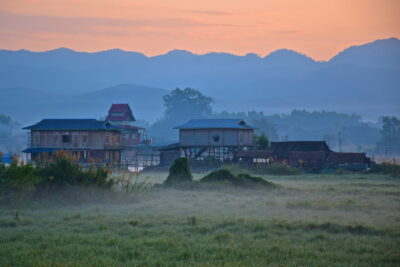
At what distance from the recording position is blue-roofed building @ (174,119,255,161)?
250 ft

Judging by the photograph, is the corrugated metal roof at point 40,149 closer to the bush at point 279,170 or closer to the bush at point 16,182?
the bush at point 279,170

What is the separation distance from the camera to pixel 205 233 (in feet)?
63.3

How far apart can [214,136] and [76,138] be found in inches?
653

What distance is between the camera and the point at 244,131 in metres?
77.2

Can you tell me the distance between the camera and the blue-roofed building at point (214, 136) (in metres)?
76.1

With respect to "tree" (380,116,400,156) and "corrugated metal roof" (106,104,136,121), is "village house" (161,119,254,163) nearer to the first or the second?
"corrugated metal roof" (106,104,136,121)

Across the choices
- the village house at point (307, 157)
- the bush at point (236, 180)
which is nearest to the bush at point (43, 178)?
the bush at point (236, 180)

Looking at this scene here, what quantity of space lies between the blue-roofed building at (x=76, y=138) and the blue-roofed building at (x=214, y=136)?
8.81 metres

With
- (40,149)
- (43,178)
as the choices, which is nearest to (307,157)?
(40,149)

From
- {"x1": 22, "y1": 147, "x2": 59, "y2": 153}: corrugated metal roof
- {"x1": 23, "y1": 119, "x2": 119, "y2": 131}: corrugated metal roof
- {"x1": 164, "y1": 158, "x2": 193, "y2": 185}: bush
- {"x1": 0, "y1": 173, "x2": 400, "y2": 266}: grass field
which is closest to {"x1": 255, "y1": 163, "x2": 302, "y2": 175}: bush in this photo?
{"x1": 164, "y1": 158, "x2": 193, "y2": 185}: bush

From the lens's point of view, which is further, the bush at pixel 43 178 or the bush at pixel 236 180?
the bush at pixel 236 180

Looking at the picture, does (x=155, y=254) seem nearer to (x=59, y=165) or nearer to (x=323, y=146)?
(x=59, y=165)

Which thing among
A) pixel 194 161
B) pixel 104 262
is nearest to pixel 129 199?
pixel 104 262

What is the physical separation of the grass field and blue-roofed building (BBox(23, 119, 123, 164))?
4668 centimetres
